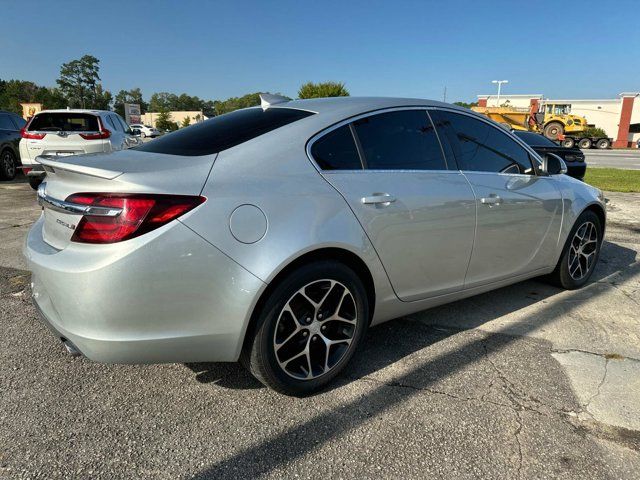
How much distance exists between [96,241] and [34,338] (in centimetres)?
162

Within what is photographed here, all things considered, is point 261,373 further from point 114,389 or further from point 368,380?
point 114,389

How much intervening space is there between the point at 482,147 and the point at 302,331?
1.97 metres

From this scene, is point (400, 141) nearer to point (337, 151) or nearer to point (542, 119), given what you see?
point (337, 151)

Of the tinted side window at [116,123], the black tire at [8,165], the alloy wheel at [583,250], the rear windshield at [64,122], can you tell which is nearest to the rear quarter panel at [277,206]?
the alloy wheel at [583,250]

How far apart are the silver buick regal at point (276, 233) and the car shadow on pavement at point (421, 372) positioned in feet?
0.87

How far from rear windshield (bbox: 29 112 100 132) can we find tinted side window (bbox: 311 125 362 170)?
788 cm

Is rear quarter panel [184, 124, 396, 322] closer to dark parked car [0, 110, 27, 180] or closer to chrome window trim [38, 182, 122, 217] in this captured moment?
chrome window trim [38, 182, 122, 217]

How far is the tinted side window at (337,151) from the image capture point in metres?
2.55

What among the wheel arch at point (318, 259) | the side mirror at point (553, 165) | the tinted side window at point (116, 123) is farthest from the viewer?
the tinted side window at point (116, 123)

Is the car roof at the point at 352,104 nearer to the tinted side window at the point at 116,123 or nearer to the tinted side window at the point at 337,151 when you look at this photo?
the tinted side window at the point at 337,151

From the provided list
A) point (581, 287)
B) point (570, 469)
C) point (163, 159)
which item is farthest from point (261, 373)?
point (581, 287)

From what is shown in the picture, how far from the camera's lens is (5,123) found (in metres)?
11.3

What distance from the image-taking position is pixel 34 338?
3.16 meters

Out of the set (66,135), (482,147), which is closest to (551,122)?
(66,135)
